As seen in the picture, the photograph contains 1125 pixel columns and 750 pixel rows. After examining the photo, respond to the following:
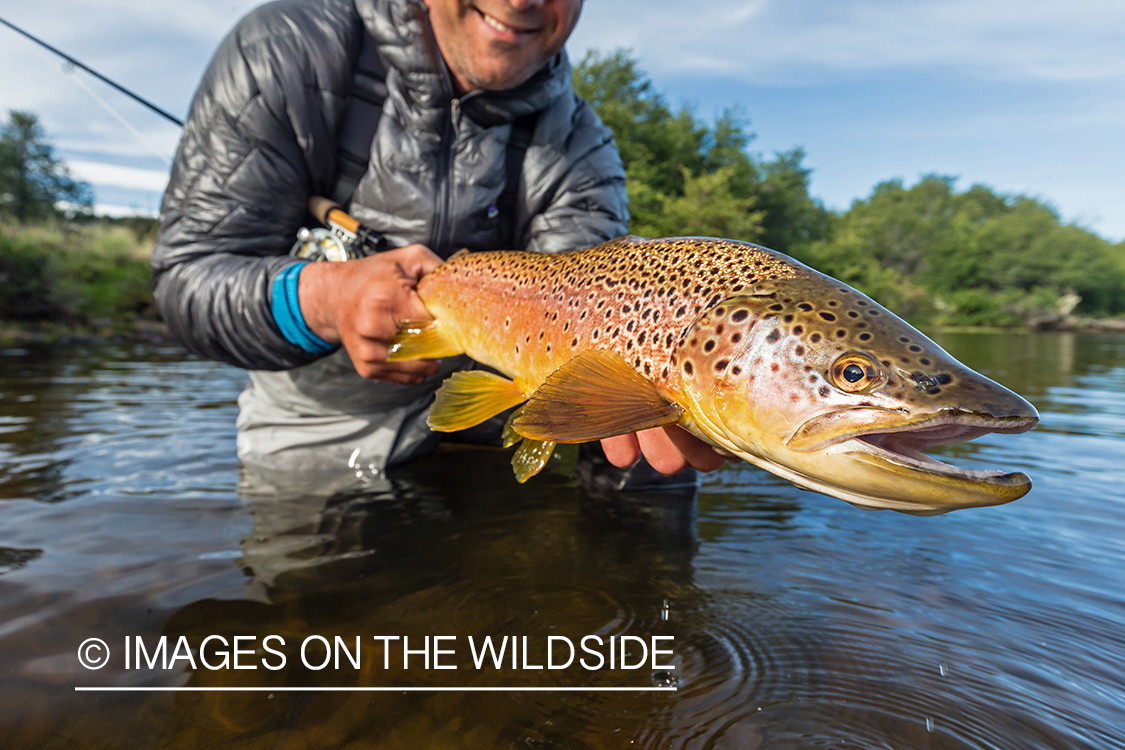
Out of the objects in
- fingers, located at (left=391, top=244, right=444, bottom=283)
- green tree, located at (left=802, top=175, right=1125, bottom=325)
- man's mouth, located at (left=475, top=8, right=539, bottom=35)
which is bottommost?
fingers, located at (left=391, top=244, right=444, bottom=283)

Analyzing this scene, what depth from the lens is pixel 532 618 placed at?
2133 millimetres

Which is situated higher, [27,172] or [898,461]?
[27,172]

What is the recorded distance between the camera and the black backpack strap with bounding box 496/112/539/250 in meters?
3.50

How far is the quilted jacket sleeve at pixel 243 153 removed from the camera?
2.91 metres

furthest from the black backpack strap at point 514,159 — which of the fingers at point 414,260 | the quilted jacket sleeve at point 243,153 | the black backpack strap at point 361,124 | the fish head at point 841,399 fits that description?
the fish head at point 841,399

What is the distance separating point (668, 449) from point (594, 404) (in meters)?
0.55

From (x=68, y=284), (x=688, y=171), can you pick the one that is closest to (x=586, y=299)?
(x=68, y=284)

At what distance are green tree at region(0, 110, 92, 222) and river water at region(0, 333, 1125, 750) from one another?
35.4 m

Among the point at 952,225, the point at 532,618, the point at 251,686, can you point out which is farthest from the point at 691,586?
the point at 952,225

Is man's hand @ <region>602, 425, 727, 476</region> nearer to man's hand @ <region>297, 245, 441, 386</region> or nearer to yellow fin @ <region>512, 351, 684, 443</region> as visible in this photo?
yellow fin @ <region>512, 351, 684, 443</region>

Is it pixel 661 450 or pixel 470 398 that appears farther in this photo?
pixel 470 398

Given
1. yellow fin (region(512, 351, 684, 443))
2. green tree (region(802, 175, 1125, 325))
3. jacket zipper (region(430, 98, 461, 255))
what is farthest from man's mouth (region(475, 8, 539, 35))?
green tree (region(802, 175, 1125, 325))

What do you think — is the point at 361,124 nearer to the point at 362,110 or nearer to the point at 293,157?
the point at 362,110

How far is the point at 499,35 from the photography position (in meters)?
2.91
